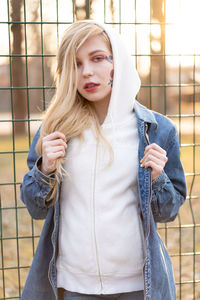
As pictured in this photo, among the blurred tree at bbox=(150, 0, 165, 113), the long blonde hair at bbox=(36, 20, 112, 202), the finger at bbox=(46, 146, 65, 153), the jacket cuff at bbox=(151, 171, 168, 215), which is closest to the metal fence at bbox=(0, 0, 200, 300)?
the blurred tree at bbox=(150, 0, 165, 113)

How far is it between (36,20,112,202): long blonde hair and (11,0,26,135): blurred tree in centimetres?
94

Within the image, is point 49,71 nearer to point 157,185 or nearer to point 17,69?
point 17,69

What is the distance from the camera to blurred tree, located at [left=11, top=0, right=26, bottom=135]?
266cm

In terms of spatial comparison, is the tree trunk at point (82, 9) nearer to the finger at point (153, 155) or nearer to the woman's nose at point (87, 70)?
the woman's nose at point (87, 70)

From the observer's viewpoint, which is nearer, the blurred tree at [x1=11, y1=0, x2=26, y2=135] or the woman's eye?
the woman's eye

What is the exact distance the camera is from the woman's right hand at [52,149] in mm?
1628

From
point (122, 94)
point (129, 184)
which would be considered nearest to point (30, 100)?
point (122, 94)

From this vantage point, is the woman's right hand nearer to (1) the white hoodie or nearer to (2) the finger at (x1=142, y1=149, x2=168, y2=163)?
(1) the white hoodie

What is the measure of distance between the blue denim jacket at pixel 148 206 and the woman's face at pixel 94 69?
0.20m

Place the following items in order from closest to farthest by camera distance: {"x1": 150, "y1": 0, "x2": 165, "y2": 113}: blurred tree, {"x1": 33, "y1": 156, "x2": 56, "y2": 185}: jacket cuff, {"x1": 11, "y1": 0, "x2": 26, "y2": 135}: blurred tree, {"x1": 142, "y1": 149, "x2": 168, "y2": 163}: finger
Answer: {"x1": 142, "y1": 149, "x2": 168, "y2": 163}: finger < {"x1": 33, "y1": 156, "x2": 56, "y2": 185}: jacket cuff < {"x1": 11, "y1": 0, "x2": 26, "y2": 135}: blurred tree < {"x1": 150, "y1": 0, "x2": 165, "y2": 113}: blurred tree

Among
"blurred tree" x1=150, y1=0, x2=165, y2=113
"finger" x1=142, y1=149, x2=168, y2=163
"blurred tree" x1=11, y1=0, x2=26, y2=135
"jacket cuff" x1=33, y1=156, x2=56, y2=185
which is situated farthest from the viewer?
"blurred tree" x1=150, y1=0, x2=165, y2=113

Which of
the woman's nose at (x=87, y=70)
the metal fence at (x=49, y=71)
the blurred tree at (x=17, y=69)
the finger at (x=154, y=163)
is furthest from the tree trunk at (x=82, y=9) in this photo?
the finger at (x=154, y=163)

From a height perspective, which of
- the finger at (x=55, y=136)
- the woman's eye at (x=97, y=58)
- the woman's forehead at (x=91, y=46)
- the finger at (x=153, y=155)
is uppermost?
the woman's forehead at (x=91, y=46)

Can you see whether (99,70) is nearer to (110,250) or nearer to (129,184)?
(129,184)
